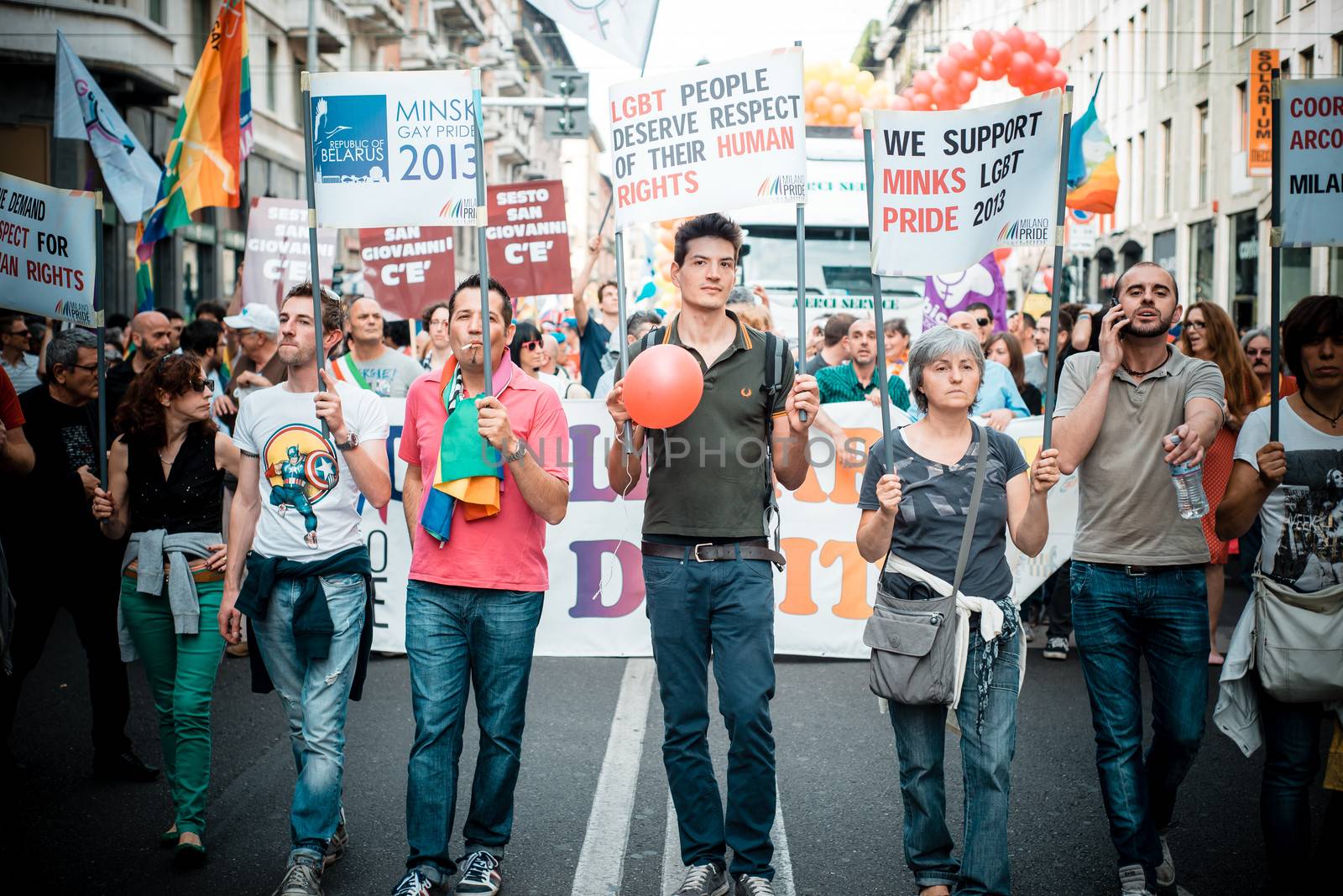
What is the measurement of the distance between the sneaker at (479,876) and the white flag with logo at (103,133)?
7558mm

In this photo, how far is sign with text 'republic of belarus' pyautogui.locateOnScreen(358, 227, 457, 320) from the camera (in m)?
11.1

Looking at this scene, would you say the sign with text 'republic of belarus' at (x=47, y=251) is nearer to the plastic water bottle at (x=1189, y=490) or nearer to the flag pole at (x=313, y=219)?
the flag pole at (x=313, y=219)

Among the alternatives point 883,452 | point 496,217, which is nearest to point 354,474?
point 883,452

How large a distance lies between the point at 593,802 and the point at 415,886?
1210 millimetres

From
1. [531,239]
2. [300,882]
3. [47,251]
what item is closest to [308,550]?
[300,882]

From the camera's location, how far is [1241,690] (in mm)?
4242

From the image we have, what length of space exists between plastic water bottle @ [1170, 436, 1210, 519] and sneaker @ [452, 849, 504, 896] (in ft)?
8.33

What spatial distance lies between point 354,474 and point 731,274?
1446 mm

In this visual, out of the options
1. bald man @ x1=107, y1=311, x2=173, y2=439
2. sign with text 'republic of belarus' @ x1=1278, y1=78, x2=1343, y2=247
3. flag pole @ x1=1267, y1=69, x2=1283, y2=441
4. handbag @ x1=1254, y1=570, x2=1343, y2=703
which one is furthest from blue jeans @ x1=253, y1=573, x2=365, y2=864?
bald man @ x1=107, y1=311, x2=173, y2=439

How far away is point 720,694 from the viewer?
169 inches

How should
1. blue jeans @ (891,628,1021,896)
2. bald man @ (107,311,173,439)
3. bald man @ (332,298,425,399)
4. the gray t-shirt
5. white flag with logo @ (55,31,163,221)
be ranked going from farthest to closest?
white flag with logo @ (55,31,163,221), bald man @ (107,311,173,439), bald man @ (332,298,425,399), the gray t-shirt, blue jeans @ (891,628,1021,896)

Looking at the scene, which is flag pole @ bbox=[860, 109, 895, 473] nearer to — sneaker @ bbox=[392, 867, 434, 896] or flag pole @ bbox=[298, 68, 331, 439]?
flag pole @ bbox=[298, 68, 331, 439]

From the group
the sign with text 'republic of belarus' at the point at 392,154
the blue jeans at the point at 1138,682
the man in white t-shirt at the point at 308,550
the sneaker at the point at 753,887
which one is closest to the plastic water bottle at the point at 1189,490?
the blue jeans at the point at 1138,682

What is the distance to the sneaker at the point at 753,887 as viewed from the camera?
4.10 m
